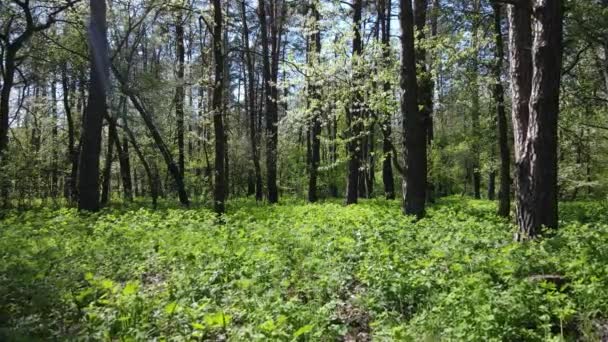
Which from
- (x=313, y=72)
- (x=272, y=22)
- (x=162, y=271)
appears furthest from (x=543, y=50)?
(x=272, y=22)

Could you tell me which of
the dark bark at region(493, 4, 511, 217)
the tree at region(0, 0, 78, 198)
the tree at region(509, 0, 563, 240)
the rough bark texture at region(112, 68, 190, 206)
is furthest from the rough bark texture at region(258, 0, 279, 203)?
the tree at region(509, 0, 563, 240)

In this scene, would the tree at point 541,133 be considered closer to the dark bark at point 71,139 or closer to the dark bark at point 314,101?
the dark bark at point 314,101

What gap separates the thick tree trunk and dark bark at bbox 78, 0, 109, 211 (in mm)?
7574

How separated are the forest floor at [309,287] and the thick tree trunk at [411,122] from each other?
350 cm

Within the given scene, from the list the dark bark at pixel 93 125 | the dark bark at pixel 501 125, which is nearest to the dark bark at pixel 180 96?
the dark bark at pixel 93 125

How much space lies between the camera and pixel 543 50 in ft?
22.2

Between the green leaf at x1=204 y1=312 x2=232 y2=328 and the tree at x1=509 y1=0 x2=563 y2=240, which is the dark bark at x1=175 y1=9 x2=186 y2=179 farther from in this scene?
the green leaf at x1=204 y1=312 x2=232 y2=328

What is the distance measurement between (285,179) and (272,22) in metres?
13.7

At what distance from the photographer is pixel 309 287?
5117 mm

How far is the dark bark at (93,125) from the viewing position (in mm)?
12305

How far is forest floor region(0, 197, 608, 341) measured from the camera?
3963 millimetres

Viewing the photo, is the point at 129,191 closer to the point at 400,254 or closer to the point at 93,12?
the point at 93,12

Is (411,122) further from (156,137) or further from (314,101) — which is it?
(156,137)

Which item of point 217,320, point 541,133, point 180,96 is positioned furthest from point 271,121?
point 217,320
